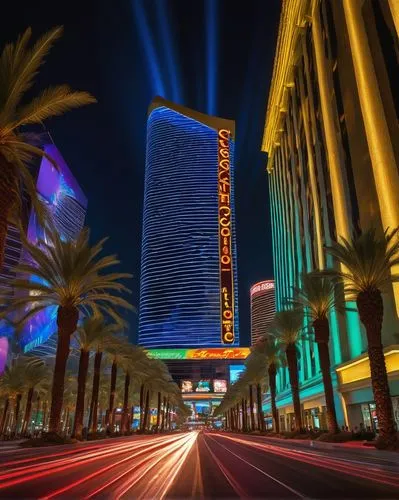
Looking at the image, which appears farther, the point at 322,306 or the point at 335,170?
the point at 335,170

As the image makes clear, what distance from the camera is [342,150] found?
140 ft

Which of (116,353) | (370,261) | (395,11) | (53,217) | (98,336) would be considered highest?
(53,217)

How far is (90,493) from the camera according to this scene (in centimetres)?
845

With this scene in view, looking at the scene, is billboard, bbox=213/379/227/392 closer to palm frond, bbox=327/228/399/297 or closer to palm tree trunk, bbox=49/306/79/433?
palm tree trunk, bbox=49/306/79/433

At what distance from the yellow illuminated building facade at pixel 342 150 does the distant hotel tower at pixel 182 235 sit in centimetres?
9393

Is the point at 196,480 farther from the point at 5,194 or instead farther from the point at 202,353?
the point at 202,353

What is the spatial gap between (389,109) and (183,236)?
136363 millimetres

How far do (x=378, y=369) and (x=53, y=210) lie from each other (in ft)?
351

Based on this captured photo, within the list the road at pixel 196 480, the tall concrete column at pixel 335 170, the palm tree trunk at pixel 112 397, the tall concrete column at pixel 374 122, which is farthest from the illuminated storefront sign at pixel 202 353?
the road at pixel 196 480

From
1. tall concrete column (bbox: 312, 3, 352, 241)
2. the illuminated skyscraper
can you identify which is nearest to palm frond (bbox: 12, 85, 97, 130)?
tall concrete column (bbox: 312, 3, 352, 241)

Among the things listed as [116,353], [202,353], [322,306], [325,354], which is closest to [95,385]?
[116,353]

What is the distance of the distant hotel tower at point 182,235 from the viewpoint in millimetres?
164125

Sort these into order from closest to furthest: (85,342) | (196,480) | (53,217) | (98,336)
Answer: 1. (196,480)
2. (85,342)
3. (98,336)
4. (53,217)

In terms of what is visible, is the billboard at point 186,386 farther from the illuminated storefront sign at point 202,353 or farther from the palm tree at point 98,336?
the palm tree at point 98,336
